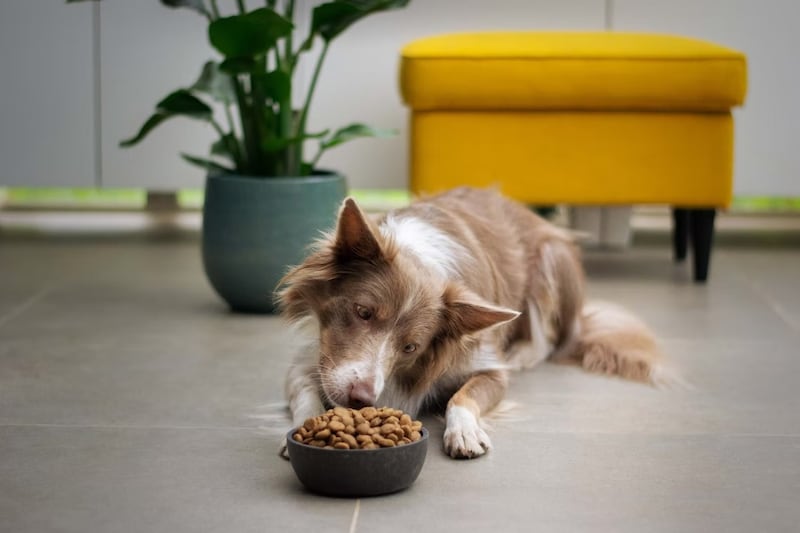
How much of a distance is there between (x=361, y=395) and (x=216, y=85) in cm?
156

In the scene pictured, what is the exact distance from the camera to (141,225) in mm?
5234

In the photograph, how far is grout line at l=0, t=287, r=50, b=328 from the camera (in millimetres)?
3454

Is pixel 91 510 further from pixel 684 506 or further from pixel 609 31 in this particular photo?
pixel 609 31

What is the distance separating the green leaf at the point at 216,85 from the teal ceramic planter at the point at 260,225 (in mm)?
233

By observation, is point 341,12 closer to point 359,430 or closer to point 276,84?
point 276,84

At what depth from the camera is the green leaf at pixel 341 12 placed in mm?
3373

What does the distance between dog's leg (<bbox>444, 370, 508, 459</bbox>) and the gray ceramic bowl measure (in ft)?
0.80

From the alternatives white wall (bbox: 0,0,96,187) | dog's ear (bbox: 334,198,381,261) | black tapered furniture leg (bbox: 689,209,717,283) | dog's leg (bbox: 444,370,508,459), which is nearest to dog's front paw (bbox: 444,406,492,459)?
dog's leg (bbox: 444,370,508,459)

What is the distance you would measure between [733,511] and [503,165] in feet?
7.09

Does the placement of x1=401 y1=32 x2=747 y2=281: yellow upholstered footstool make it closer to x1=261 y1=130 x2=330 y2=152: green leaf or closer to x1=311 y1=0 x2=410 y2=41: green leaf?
x1=311 y1=0 x2=410 y2=41: green leaf

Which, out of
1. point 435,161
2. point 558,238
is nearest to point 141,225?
point 435,161

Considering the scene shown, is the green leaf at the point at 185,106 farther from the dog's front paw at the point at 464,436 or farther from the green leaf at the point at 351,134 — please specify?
the dog's front paw at the point at 464,436

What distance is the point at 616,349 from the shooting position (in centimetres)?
308

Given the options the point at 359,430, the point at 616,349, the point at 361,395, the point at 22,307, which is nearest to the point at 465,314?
the point at 361,395
